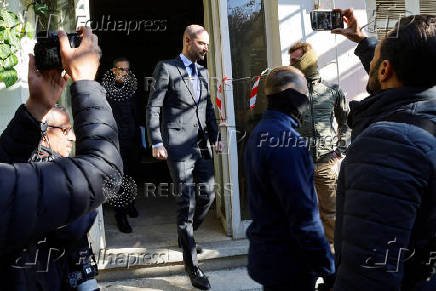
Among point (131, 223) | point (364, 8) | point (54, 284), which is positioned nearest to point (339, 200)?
point (54, 284)

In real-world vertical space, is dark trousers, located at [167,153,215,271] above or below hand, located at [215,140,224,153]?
below

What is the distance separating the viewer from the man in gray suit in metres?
3.94

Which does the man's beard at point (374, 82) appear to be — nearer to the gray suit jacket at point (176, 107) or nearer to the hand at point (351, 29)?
the hand at point (351, 29)

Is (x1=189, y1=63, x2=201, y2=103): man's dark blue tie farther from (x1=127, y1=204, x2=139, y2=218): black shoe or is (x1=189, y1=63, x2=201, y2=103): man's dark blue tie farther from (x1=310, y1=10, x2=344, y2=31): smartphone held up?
(x1=127, y1=204, x2=139, y2=218): black shoe

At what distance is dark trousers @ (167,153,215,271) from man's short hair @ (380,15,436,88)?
2.66 m

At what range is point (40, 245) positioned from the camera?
1.65 m

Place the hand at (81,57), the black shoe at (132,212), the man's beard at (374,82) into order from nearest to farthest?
the hand at (81,57) → the man's beard at (374,82) → the black shoe at (132,212)

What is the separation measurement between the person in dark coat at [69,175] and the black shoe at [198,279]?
8.85 feet

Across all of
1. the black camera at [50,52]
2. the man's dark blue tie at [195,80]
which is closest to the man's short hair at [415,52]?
the black camera at [50,52]

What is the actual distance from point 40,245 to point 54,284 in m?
0.15

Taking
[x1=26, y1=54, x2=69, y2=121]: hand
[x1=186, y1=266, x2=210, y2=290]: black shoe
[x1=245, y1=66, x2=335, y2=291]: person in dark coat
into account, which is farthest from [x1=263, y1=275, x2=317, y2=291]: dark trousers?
[x1=186, y1=266, x2=210, y2=290]: black shoe

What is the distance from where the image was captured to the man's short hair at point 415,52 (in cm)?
145

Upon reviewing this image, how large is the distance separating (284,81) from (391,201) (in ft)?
4.03

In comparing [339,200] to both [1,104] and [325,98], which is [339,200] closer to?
[325,98]
